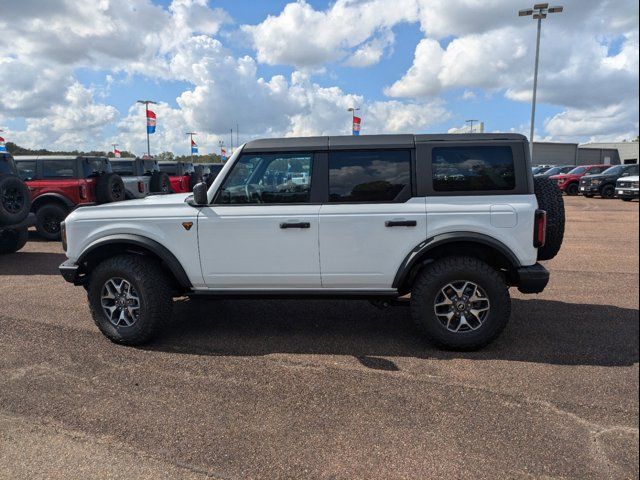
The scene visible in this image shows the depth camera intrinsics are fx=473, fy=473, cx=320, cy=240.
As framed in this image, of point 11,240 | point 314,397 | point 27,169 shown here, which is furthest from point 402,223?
point 27,169

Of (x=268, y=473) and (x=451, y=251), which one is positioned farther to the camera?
(x=451, y=251)

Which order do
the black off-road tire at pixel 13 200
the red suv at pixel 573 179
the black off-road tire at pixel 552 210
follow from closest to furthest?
the black off-road tire at pixel 552 210, the black off-road tire at pixel 13 200, the red suv at pixel 573 179

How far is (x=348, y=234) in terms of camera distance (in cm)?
412

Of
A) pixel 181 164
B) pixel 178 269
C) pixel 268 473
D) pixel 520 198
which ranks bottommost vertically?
pixel 268 473

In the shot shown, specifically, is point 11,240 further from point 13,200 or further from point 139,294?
point 139,294

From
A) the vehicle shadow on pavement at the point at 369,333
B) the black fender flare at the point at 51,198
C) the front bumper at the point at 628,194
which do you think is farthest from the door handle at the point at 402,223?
the black fender flare at the point at 51,198

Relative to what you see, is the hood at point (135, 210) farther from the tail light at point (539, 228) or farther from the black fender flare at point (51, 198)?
the black fender flare at point (51, 198)

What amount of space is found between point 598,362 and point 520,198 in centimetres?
149

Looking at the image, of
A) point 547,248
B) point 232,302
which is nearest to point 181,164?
point 232,302

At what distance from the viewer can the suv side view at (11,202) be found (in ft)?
26.0

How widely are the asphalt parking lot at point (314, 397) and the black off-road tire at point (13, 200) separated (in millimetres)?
3165

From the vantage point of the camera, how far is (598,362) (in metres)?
3.89

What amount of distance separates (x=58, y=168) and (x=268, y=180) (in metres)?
8.85

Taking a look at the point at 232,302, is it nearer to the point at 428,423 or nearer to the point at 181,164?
the point at 428,423
